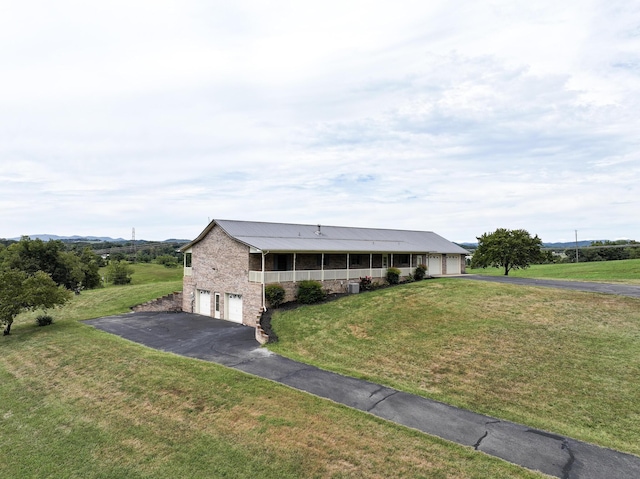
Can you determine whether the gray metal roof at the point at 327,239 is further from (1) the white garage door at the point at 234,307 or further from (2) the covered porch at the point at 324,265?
(1) the white garage door at the point at 234,307

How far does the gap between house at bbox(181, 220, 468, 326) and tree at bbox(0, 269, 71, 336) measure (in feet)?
28.2

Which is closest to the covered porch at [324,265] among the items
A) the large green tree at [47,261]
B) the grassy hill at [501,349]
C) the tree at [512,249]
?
the grassy hill at [501,349]

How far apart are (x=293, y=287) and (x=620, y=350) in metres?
16.4

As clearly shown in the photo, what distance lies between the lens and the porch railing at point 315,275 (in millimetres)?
22438

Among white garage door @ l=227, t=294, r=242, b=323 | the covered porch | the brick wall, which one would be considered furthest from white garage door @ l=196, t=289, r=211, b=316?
the covered porch

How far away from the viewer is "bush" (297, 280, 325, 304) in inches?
912

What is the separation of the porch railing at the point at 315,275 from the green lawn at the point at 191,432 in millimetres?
7765

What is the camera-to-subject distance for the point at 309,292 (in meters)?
23.2

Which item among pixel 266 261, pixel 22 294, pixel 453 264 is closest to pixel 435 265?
pixel 453 264

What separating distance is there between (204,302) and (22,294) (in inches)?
422

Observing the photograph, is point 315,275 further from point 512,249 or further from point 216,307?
point 512,249

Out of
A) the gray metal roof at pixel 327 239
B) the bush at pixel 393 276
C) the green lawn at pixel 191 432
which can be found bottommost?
the green lawn at pixel 191 432

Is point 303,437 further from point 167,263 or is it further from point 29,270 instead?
point 167,263

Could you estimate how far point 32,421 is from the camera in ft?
38.1
